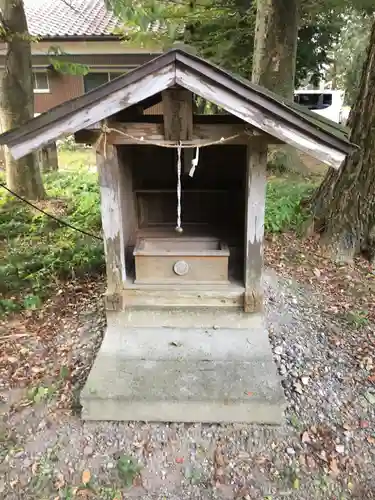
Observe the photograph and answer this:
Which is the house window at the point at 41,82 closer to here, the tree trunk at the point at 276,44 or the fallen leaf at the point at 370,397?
the tree trunk at the point at 276,44

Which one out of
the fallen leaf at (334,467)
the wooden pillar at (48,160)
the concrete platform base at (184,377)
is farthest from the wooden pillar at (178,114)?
the wooden pillar at (48,160)

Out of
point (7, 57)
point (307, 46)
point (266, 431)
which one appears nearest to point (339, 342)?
point (266, 431)

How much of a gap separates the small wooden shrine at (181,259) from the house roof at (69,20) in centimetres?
1416

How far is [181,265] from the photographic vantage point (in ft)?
12.6

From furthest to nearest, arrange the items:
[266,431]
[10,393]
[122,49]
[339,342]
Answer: [122,49] → [339,342] → [10,393] → [266,431]

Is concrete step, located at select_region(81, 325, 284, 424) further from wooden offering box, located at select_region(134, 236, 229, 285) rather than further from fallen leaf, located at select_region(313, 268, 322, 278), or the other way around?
fallen leaf, located at select_region(313, 268, 322, 278)

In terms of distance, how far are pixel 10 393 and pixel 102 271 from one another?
85.1 inches

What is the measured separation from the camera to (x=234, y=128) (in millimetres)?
3299

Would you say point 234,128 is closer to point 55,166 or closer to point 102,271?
point 102,271

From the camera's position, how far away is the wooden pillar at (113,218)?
345 centimetres

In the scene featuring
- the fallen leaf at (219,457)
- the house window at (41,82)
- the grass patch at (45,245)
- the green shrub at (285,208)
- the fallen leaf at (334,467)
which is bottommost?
the fallen leaf at (334,467)

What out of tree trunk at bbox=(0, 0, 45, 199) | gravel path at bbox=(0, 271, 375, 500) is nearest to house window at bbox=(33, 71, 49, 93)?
tree trunk at bbox=(0, 0, 45, 199)

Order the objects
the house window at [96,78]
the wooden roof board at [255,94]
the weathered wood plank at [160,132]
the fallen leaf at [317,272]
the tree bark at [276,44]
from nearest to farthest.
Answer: the wooden roof board at [255,94], the weathered wood plank at [160,132], the fallen leaf at [317,272], the tree bark at [276,44], the house window at [96,78]

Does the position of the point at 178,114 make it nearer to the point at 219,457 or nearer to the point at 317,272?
the point at 219,457
